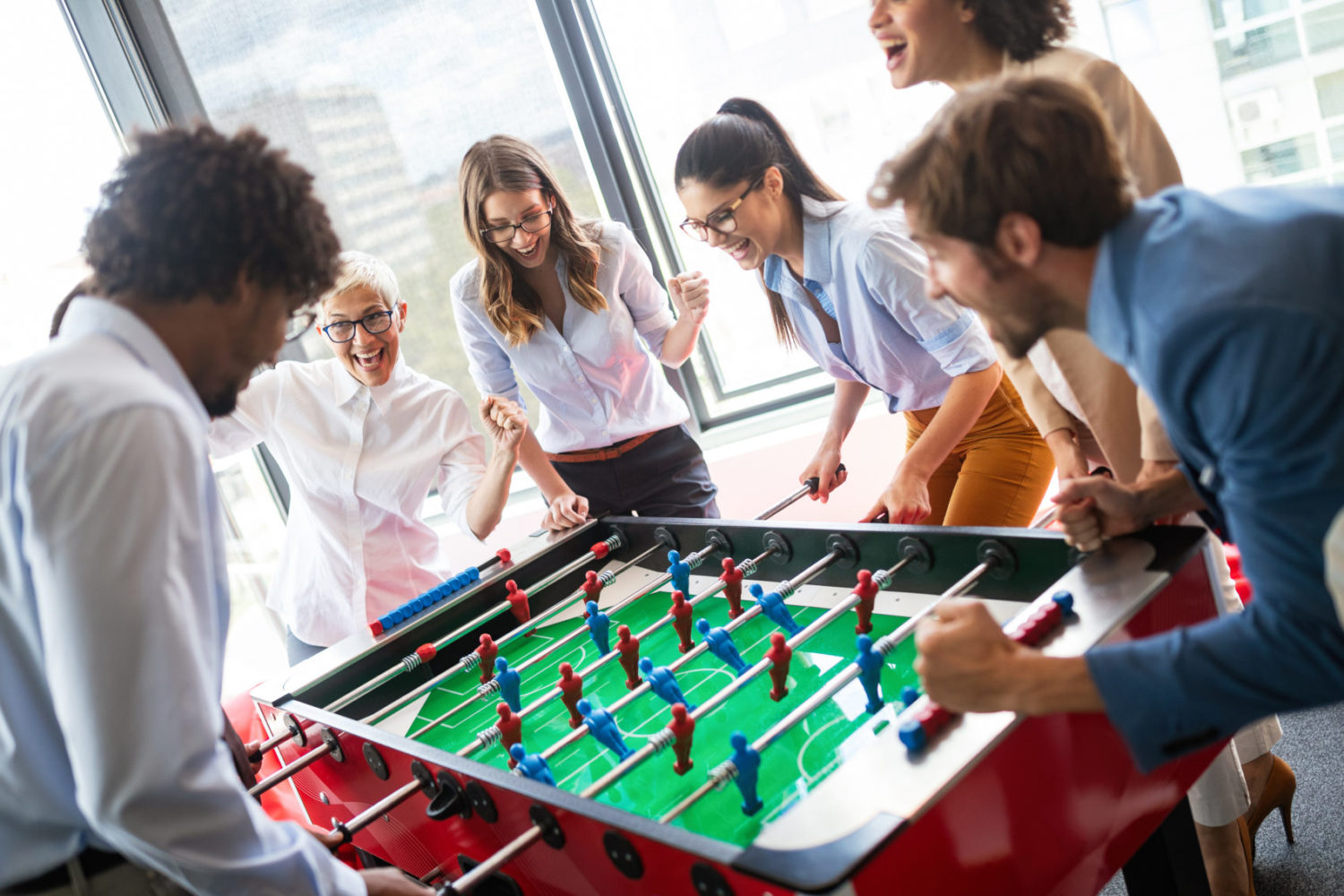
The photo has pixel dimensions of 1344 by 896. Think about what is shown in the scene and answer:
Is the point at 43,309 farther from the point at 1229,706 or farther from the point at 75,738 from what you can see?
the point at 1229,706

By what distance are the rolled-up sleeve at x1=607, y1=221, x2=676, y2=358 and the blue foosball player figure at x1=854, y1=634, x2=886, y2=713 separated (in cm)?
159

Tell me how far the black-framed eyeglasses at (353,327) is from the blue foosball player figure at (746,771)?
1556 millimetres

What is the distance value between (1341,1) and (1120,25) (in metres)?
0.62

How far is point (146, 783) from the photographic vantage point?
1069mm

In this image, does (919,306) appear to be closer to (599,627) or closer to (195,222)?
(599,627)

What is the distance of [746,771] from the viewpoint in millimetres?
1323

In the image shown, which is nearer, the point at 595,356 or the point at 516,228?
the point at 516,228

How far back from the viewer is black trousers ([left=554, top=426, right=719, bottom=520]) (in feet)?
9.63

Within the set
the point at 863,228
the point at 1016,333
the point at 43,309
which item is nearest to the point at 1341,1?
the point at 863,228

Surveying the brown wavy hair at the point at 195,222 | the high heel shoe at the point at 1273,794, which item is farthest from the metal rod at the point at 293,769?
the high heel shoe at the point at 1273,794

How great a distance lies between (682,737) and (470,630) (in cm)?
84

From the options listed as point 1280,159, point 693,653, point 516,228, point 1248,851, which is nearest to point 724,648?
point 693,653

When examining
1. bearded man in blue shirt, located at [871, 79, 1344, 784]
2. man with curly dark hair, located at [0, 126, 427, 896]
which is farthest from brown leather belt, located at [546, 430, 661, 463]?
bearded man in blue shirt, located at [871, 79, 1344, 784]

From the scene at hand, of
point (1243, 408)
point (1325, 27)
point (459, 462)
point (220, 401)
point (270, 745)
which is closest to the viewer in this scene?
point (1243, 408)
